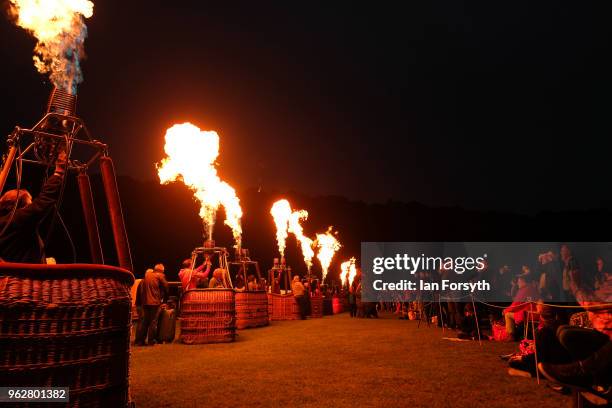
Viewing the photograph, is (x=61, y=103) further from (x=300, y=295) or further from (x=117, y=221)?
(x=300, y=295)

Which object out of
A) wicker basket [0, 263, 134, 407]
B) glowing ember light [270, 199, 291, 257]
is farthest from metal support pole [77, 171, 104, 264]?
glowing ember light [270, 199, 291, 257]

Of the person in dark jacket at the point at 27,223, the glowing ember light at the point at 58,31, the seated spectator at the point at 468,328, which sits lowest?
the seated spectator at the point at 468,328

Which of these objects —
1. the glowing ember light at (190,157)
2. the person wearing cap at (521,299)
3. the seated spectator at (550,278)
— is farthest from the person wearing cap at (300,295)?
the seated spectator at (550,278)

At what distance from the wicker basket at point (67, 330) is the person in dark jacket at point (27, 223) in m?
0.50

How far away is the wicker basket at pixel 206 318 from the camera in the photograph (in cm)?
916

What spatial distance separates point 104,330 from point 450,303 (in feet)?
36.3

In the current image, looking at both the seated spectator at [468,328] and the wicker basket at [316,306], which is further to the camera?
the wicker basket at [316,306]

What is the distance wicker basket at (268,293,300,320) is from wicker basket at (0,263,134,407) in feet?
49.5

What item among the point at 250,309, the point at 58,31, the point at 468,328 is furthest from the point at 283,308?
the point at 58,31

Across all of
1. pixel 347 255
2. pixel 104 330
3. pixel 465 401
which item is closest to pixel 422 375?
pixel 465 401

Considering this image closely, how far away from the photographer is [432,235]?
70.7 meters

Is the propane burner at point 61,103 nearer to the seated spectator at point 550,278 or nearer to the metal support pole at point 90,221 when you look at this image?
the metal support pole at point 90,221

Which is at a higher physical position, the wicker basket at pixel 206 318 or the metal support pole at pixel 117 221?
the metal support pole at pixel 117 221

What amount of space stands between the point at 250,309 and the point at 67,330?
1106cm
